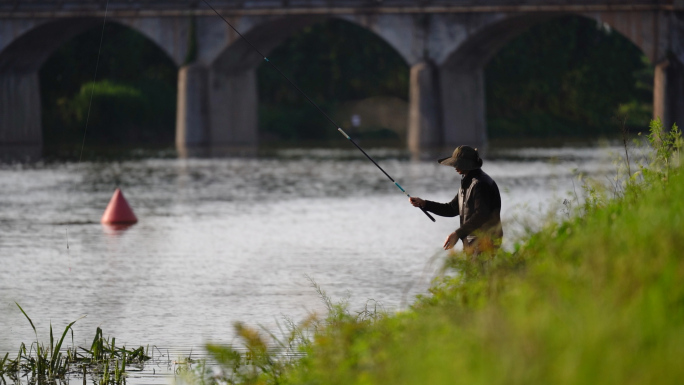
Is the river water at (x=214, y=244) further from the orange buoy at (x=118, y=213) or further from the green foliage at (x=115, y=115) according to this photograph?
the green foliage at (x=115, y=115)

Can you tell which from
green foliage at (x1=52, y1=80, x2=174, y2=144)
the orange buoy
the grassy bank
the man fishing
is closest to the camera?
the grassy bank

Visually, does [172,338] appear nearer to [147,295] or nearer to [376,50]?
[147,295]

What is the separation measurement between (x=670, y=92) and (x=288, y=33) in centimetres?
1909

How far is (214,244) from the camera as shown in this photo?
1767 cm

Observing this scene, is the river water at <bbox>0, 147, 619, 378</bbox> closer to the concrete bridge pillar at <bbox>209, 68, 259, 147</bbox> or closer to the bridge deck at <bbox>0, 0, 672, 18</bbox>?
the bridge deck at <bbox>0, 0, 672, 18</bbox>

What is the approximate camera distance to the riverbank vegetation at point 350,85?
60.2 metres

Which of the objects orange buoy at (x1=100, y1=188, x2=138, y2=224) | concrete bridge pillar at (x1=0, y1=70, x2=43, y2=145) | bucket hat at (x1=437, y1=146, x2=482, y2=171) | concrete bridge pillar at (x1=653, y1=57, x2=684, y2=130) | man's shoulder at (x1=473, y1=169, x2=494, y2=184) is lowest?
man's shoulder at (x1=473, y1=169, x2=494, y2=184)

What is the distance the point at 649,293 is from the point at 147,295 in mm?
8515

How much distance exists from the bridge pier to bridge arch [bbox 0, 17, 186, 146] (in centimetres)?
216

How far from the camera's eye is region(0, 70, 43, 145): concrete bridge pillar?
189 ft

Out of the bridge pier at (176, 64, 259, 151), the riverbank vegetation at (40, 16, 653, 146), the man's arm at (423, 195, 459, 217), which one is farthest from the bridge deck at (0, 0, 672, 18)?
the man's arm at (423, 195, 459, 217)

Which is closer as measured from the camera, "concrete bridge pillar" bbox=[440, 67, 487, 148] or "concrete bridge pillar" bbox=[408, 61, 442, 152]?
"concrete bridge pillar" bbox=[408, 61, 442, 152]

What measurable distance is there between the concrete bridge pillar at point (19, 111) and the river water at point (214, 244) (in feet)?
76.4

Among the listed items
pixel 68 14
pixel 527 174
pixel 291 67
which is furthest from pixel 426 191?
pixel 291 67
